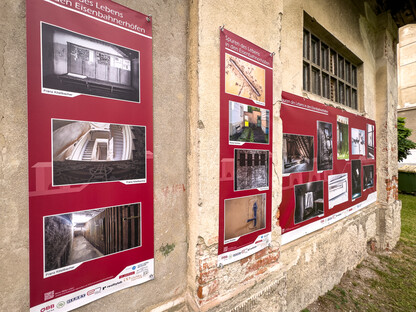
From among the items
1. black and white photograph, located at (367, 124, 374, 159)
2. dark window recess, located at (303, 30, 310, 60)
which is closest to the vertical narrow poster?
dark window recess, located at (303, 30, 310, 60)

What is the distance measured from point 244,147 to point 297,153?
1084 millimetres

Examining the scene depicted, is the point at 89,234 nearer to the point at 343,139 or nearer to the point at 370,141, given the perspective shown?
the point at 343,139

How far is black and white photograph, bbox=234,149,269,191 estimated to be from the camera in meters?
1.71

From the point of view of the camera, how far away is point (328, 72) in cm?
324

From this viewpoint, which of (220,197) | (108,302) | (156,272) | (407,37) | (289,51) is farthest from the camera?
(407,37)

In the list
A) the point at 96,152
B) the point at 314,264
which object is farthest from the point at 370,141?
the point at 96,152

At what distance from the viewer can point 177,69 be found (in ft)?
5.12

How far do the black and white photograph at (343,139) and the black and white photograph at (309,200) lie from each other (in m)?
0.70

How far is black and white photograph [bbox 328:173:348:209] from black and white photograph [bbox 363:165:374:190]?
81 centimetres

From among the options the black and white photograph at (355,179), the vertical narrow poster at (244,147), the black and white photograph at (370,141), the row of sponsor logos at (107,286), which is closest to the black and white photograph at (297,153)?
the vertical narrow poster at (244,147)

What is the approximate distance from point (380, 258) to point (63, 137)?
17.3 ft

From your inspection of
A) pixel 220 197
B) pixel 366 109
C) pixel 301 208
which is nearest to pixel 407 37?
pixel 366 109

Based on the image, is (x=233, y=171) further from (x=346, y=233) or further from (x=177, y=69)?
(x=346, y=233)

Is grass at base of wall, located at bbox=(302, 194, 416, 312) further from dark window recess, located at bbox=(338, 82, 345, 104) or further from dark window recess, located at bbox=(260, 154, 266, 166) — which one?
dark window recess, located at bbox=(338, 82, 345, 104)
